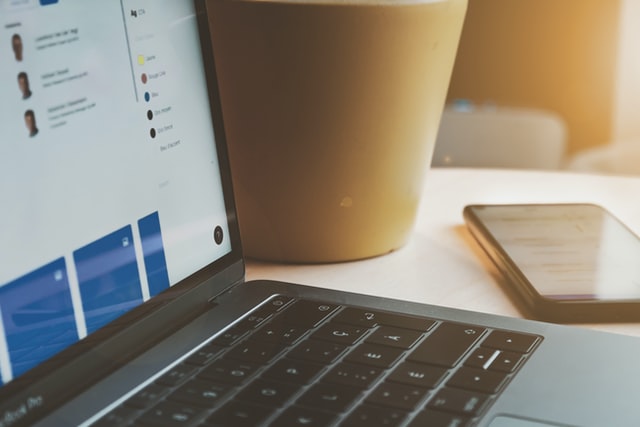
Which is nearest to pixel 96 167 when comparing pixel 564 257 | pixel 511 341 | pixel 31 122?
pixel 31 122

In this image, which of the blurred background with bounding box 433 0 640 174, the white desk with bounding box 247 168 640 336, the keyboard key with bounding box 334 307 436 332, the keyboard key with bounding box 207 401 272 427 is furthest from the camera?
the blurred background with bounding box 433 0 640 174

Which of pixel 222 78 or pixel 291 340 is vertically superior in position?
pixel 222 78

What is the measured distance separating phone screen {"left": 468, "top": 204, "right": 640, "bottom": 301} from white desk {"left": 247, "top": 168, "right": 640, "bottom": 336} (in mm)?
25

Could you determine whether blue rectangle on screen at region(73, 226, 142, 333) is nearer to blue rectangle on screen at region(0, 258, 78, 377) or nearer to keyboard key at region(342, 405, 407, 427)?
blue rectangle on screen at region(0, 258, 78, 377)

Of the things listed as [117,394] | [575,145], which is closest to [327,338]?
[117,394]

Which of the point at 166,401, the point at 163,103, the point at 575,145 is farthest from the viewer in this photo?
the point at 575,145

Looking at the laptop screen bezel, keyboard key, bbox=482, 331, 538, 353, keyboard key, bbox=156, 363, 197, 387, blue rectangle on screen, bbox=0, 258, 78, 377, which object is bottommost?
keyboard key, bbox=482, 331, 538, 353

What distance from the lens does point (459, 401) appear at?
447mm

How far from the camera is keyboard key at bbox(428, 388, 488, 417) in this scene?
0.44 metres

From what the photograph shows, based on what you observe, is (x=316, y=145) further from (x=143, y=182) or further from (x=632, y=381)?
(x=632, y=381)

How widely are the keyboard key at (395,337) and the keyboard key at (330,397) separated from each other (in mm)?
62

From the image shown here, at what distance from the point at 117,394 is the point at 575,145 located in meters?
2.72

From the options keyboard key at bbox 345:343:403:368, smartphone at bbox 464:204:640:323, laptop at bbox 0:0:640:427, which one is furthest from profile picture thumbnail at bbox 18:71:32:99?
smartphone at bbox 464:204:640:323

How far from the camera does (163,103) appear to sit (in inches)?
22.1
